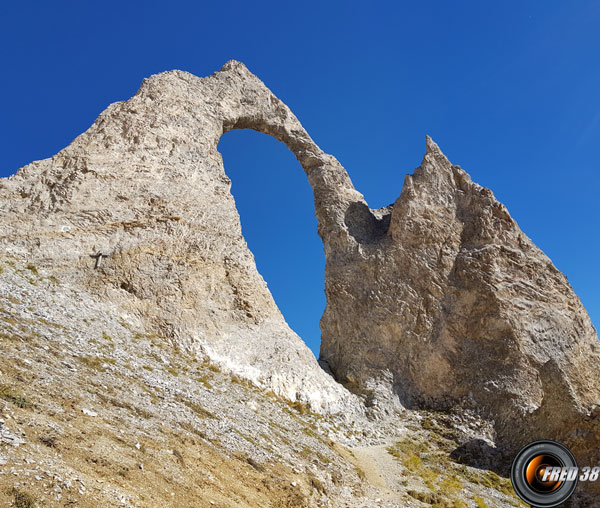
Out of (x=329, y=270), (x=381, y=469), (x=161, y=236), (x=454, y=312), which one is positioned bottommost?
(x=381, y=469)

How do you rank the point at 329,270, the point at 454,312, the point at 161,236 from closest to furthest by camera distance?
the point at 161,236 < the point at 454,312 < the point at 329,270

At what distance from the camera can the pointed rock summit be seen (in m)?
20.9

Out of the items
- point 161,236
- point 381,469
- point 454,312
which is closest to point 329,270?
point 454,312

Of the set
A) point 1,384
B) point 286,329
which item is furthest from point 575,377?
point 1,384

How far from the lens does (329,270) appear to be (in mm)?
32156

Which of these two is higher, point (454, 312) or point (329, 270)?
point (329, 270)

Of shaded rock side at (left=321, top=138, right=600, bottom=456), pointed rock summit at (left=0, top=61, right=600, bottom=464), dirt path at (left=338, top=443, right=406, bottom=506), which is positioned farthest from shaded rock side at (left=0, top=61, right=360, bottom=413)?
shaded rock side at (left=321, top=138, right=600, bottom=456)

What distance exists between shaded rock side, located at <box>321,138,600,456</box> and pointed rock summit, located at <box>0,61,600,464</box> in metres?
0.09

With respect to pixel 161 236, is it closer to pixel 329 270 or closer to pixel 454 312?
pixel 329 270

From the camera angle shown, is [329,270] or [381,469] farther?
[329,270]

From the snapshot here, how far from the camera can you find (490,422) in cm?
2416

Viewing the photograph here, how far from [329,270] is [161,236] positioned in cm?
1315

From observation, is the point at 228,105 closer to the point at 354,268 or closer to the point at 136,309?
the point at 354,268

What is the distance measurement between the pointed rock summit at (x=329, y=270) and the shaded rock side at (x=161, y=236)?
8 centimetres
